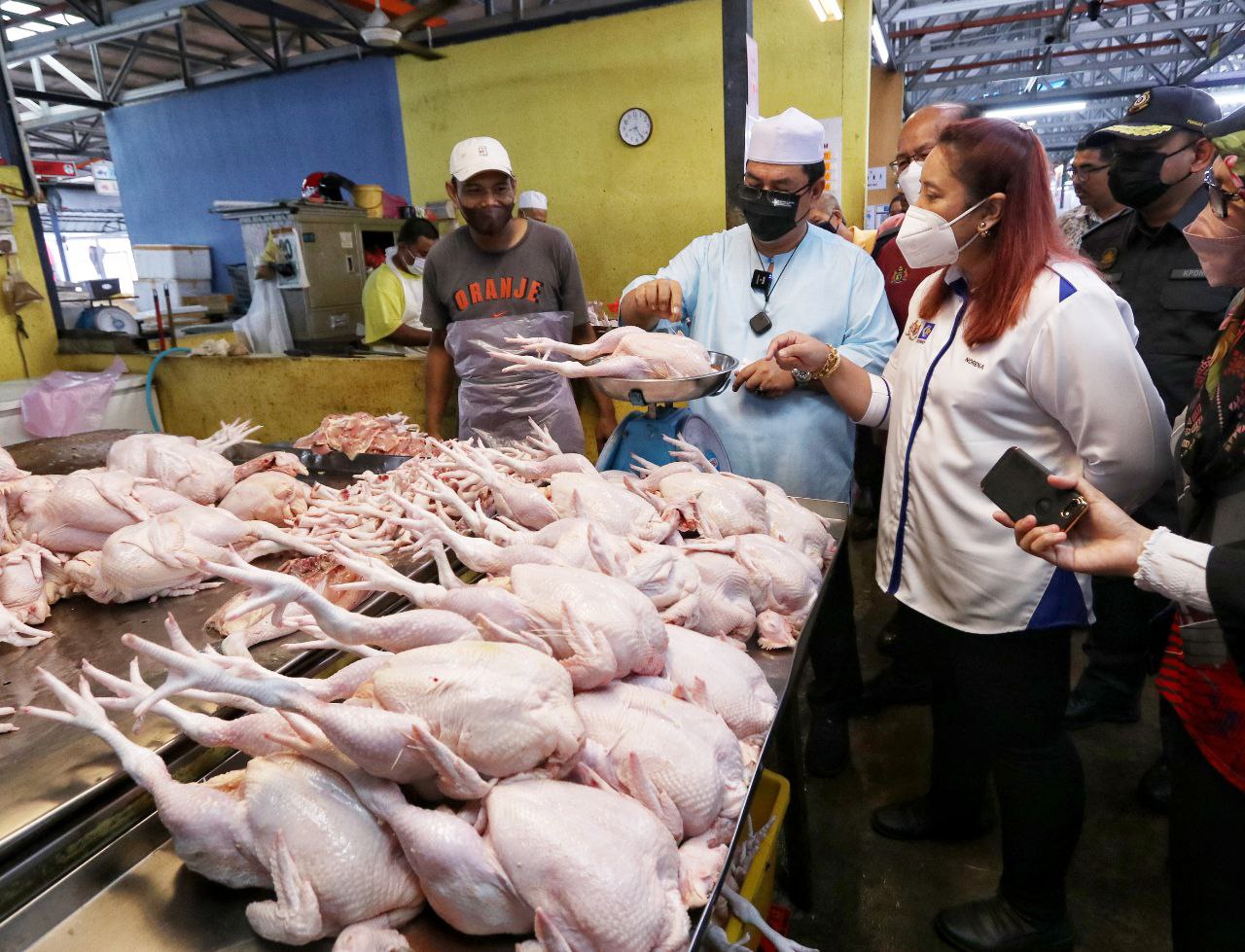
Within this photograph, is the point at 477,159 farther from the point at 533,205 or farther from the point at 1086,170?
the point at 533,205

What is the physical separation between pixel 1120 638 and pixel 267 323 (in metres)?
5.87

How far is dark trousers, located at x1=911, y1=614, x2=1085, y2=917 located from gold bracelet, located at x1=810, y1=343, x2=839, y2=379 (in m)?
0.90

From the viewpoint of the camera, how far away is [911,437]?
222cm

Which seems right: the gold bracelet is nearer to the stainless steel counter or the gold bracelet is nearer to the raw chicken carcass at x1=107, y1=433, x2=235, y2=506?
the stainless steel counter

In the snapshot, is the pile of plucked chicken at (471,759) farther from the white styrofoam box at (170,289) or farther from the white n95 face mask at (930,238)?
the white styrofoam box at (170,289)

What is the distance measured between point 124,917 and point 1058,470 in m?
2.25

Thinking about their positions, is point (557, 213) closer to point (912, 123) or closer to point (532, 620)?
point (912, 123)

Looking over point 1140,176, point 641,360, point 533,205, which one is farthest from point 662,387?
point 533,205

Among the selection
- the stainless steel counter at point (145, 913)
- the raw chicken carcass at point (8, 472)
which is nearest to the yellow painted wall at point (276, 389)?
the raw chicken carcass at point (8, 472)

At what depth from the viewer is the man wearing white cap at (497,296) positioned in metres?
3.58

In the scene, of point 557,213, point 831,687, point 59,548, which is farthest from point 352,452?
point 557,213

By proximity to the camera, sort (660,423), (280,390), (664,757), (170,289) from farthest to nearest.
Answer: (170,289), (280,390), (660,423), (664,757)

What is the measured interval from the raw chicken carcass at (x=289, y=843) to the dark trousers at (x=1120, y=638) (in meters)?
3.53

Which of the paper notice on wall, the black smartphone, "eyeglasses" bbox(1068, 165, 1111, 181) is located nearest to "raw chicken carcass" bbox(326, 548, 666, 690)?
the black smartphone
